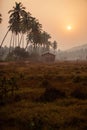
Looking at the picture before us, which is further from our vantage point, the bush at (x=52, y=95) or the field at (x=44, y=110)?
the bush at (x=52, y=95)

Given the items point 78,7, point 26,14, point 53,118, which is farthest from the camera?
point 26,14

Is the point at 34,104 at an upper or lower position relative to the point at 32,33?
lower

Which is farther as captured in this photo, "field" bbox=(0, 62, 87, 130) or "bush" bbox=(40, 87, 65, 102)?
"bush" bbox=(40, 87, 65, 102)

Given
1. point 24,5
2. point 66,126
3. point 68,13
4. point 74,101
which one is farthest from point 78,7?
point 66,126

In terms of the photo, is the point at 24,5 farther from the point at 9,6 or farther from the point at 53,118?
the point at 53,118

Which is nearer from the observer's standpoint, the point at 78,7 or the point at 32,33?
the point at 78,7

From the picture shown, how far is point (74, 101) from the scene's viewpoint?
9.70m

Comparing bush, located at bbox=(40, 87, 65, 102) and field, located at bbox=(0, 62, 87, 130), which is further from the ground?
bush, located at bbox=(40, 87, 65, 102)

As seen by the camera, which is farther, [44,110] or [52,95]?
[52,95]

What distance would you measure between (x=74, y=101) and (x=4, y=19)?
4321 centimetres

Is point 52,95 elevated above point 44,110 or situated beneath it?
elevated above

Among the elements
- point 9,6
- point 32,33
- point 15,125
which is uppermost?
point 9,6

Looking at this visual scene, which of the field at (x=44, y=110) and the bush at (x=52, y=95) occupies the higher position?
the bush at (x=52, y=95)

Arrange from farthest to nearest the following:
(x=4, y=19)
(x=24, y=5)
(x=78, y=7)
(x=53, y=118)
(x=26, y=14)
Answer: (x=4, y=19)
(x=26, y=14)
(x=24, y=5)
(x=78, y=7)
(x=53, y=118)
